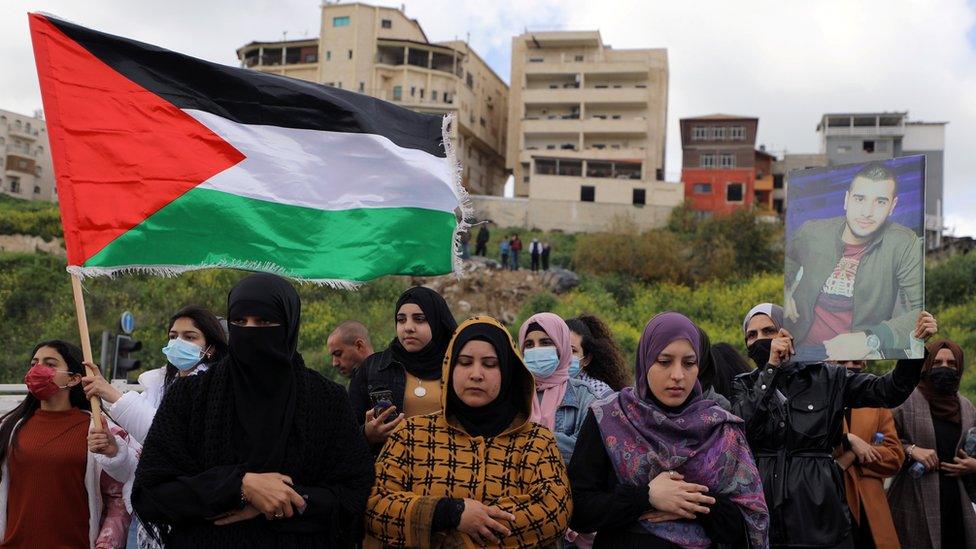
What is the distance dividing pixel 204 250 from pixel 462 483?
1987 millimetres

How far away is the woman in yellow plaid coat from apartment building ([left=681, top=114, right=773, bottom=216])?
43238 millimetres

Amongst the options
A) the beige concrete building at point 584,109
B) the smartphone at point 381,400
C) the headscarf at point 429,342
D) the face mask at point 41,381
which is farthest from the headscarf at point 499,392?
the beige concrete building at point 584,109

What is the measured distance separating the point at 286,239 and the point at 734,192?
146 feet

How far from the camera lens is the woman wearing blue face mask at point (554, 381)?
4.60 meters

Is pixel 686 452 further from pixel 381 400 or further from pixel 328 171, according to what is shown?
pixel 328 171

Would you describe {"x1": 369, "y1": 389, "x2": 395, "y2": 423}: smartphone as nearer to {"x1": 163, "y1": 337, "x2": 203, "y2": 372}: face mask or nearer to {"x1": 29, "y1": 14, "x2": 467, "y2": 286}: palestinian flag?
{"x1": 29, "y1": 14, "x2": 467, "y2": 286}: palestinian flag

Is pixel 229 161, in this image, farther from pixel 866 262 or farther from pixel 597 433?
pixel 866 262

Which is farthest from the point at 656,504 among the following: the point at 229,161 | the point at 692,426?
the point at 229,161

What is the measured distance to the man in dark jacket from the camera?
13.5 ft

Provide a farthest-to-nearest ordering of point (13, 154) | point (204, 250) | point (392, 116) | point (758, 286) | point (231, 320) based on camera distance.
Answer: point (13, 154) < point (758, 286) < point (392, 116) < point (204, 250) < point (231, 320)

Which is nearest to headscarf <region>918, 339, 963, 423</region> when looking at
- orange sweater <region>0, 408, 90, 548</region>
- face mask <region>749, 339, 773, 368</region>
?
face mask <region>749, 339, 773, 368</region>

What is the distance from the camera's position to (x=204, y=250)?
14.9ft

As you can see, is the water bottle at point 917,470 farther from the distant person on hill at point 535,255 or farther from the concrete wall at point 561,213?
the concrete wall at point 561,213

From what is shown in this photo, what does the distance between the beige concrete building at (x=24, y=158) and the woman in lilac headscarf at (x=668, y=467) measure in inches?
2590
